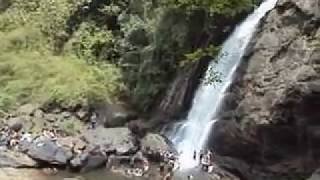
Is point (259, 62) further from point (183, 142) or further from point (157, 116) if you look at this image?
point (157, 116)

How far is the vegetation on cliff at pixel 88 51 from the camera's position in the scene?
42.3 ft

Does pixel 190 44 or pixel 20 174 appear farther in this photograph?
pixel 190 44

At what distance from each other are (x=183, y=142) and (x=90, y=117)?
2.42m

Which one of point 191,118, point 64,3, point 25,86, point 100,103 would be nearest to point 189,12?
point 191,118

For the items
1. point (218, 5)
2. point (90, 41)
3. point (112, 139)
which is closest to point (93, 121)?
point (112, 139)

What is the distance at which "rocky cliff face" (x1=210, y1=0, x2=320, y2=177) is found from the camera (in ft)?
29.5

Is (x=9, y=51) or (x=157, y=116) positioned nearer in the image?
(x=157, y=116)

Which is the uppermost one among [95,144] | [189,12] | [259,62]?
[189,12]

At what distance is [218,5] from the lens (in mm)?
10016

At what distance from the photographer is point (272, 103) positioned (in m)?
9.41

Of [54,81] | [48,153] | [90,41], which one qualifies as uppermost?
[90,41]

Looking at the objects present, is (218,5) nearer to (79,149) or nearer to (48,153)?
(79,149)

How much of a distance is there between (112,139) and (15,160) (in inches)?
74.3

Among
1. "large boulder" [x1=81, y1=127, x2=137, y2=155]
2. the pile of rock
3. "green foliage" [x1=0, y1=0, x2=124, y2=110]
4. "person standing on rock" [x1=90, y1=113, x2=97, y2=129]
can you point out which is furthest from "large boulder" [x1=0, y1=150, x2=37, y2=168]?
"green foliage" [x1=0, y1=0, x2=124, y2=110]
